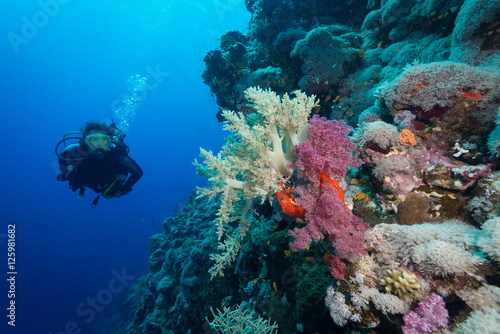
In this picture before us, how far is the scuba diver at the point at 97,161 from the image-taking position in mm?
7293

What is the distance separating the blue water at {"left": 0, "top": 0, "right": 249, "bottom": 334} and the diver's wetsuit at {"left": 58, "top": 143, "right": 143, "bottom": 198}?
3865 centimetres

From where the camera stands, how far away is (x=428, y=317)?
5.52 ft

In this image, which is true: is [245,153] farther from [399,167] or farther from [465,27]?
[465,27]

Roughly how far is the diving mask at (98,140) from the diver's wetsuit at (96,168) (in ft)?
0.76

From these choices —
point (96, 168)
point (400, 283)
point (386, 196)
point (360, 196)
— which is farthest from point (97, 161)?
point (400, 283)

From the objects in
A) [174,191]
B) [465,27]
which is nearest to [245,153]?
[465,27]

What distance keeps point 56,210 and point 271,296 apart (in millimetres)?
104175

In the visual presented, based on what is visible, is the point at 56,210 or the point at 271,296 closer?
the point at 271,296

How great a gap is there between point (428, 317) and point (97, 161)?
9215 mm

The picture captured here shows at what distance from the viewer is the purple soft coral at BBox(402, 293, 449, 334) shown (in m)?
1.64

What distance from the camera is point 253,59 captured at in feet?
32.3

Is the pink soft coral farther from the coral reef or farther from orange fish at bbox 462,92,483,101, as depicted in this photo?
orange fish at bbox 462,92,483,101

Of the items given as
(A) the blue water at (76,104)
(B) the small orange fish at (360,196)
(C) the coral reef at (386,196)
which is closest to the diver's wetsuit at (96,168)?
(C) the coral reef at (386,196)

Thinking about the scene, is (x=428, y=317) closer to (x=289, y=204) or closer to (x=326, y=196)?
(x=326, y=196)
